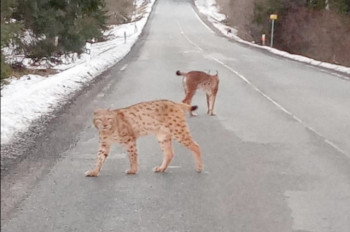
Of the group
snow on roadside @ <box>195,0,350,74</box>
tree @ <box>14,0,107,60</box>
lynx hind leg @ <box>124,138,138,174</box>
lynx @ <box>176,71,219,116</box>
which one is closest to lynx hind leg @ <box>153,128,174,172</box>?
lynx hind leg @ <box>124,138,138,174</box>

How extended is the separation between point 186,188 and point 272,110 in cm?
616

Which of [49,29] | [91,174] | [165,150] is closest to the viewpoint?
[91,174]

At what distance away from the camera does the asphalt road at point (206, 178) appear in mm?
5402

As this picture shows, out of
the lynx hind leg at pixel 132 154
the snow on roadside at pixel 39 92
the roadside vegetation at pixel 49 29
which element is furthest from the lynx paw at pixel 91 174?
the roadside vegetation at pixel 49 29

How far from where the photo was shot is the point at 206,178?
6891 millimetres

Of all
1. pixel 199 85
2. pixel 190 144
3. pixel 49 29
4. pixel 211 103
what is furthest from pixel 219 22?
pixel 190 144

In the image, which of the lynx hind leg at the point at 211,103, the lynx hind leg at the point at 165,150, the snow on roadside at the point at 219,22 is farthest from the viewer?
the snow on roadside at the point at 219,22

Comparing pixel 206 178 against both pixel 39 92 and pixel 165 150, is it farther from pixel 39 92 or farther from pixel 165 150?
pixel 39 92

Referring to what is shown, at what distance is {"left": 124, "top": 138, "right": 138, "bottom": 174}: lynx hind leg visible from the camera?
6840 mm

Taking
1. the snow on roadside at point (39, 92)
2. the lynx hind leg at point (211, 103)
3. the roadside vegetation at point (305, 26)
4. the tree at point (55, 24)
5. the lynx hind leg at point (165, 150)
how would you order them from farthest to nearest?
the roadside vegetation at point (305, 26) → the tree at point (55, 24) → the lynx hind leg at point (211, 103) → the snow on roadside at point (39, 92) → the lynx hind leg at point (165, 150)

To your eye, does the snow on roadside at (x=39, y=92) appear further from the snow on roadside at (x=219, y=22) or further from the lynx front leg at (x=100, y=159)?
the snow on roadside at (x=219, y=22)

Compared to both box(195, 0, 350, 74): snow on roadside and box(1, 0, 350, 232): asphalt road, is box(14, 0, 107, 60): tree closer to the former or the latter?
box(1, 0, 350, 232): asphalt road

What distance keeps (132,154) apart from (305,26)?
38.7 metres

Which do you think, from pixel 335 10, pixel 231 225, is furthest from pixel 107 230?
pixel 335 10
